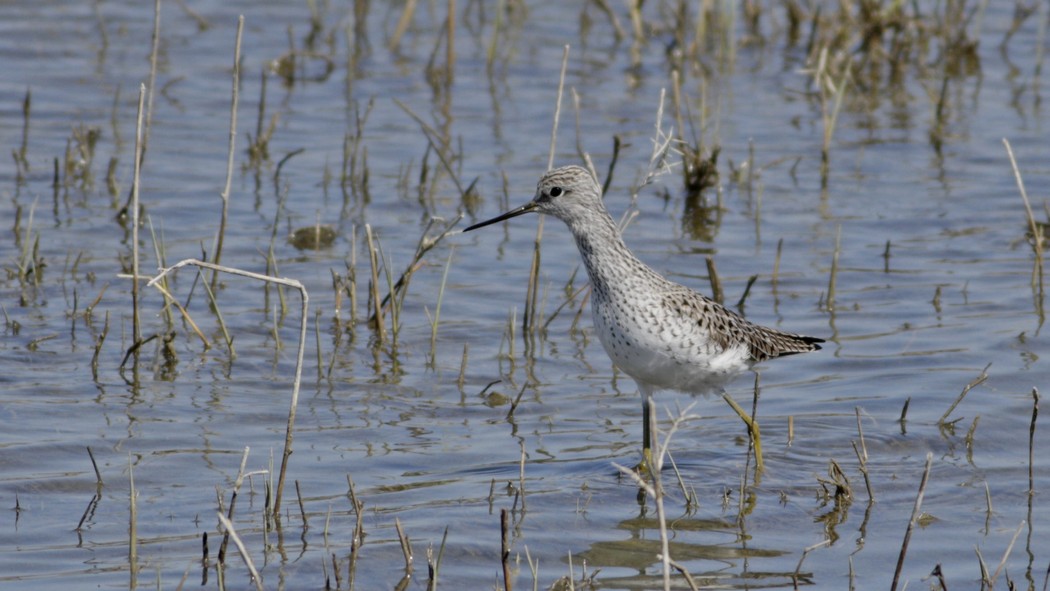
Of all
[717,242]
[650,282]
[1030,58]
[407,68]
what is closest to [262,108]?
[407,68]

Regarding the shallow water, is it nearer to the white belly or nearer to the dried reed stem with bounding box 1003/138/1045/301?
the dried reed stem with bounding box 1003/138/1045/301

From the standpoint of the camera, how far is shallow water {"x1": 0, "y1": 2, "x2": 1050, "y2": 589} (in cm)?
602

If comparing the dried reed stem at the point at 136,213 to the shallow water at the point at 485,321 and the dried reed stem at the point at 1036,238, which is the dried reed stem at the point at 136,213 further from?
the dried reed stem at the point at 1036,238

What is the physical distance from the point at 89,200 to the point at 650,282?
5.25 m

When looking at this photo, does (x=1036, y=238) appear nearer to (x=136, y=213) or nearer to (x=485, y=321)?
(x=485, y=321)

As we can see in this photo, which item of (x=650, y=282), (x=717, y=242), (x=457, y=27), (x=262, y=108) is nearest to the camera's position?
(x=650, y=282)

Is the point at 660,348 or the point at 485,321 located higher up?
the point at 660,348

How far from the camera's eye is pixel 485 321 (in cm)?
900

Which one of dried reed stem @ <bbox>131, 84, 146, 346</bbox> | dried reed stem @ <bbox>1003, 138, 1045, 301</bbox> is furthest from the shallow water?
dried reed stem @ <bbox>131, 84, 146, 346</bbox>

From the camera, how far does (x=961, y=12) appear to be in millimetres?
14578

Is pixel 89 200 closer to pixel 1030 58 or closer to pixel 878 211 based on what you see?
pixel 878 211

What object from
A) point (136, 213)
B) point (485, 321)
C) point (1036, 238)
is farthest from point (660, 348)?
point (1036, 238)

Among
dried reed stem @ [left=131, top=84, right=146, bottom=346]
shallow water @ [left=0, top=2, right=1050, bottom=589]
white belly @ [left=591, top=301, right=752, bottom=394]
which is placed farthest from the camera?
dried reed stem @ [left=131, top=84, right=146, bottom=346]

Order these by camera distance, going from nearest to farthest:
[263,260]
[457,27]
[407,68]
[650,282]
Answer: [650,282] → [263,260] → [407,68] → [457,27]
